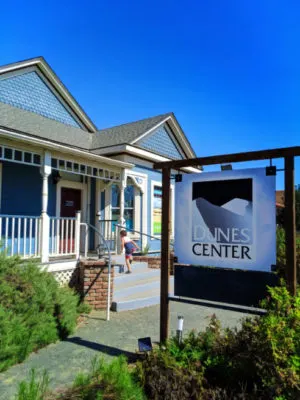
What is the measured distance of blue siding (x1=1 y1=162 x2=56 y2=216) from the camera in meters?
8.37

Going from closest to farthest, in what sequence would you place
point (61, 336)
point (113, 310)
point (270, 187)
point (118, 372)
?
point (118, 372) → point (270, 187) → point (61, 336) → point (113, 310)

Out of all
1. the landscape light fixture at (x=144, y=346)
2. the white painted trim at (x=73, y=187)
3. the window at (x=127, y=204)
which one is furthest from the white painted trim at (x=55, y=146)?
the landscape light fixture at (x=144, y=346)

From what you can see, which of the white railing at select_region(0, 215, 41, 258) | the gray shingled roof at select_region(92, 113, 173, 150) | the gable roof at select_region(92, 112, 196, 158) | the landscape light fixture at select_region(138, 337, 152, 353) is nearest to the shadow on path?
the landscape light fixture at select_region(138, 337, 152, 353)

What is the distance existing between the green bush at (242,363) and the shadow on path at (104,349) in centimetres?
78

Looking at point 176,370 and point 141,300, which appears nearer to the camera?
point 176,370

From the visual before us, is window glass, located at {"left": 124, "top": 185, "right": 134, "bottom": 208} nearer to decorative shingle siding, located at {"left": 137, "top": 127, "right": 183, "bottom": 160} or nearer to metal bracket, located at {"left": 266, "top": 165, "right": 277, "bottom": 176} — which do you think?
decorative shingle siding, located at {"left": 137, "top": 127, "right": 183, "bottom": 160}

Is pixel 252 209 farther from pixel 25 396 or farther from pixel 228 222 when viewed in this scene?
pixel 25 396

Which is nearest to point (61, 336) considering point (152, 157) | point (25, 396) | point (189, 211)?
point (25, 396)

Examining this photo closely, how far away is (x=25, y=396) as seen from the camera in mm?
2766

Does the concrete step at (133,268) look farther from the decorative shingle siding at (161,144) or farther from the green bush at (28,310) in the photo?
the decorative shingle siding at (161,144)

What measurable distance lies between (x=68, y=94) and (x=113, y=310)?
7981 mm

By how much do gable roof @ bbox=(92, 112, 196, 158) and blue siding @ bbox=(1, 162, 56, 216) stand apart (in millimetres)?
2796

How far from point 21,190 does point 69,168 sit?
174cm

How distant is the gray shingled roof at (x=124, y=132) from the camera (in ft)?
37.1
